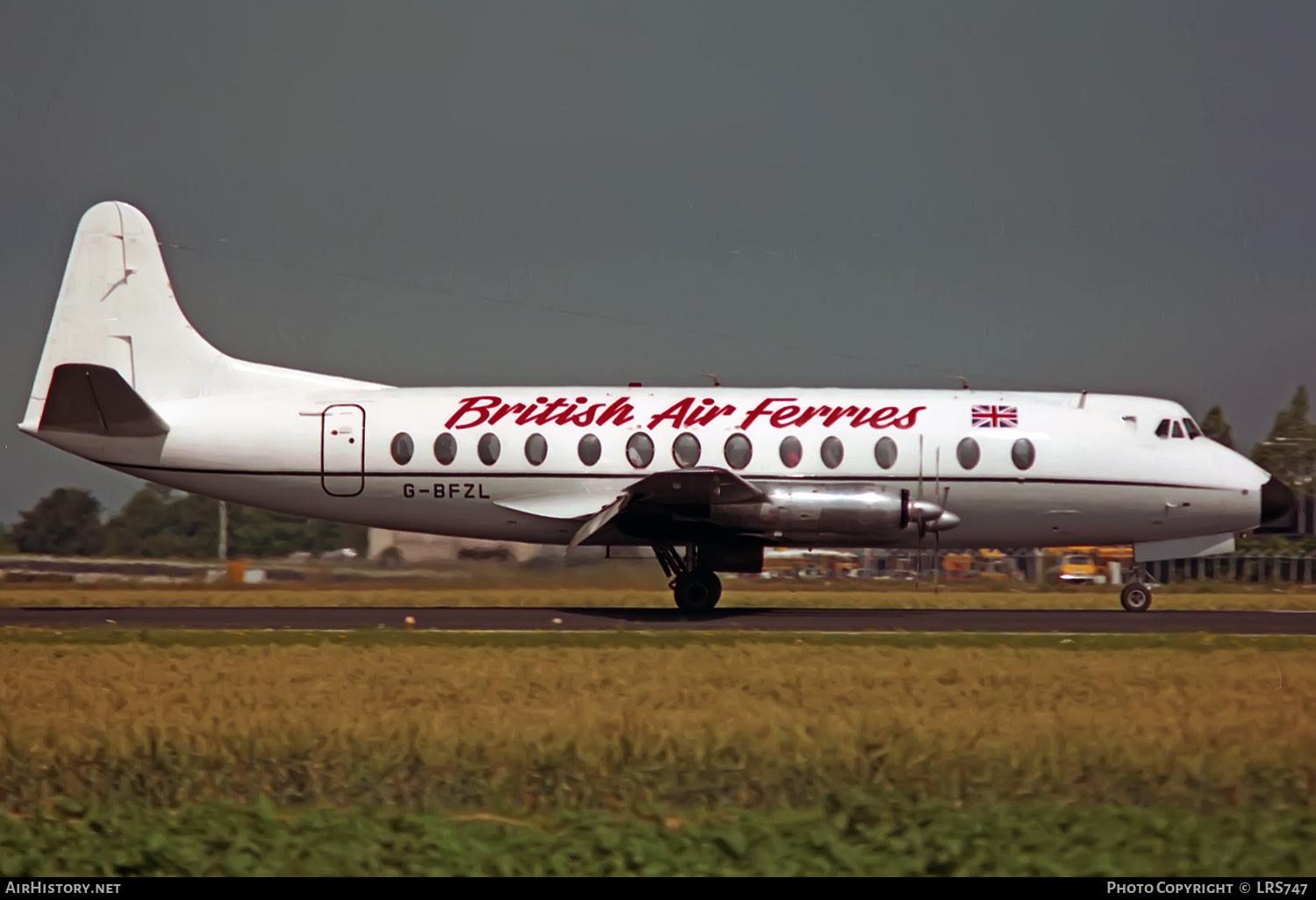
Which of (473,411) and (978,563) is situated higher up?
(473,411)

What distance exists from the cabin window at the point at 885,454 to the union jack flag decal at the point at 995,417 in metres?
1.66

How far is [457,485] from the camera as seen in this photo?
2445 cm

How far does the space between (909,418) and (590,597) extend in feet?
27.9

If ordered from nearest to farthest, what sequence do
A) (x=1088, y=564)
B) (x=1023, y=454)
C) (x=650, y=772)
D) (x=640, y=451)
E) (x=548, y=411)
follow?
1. (x=650, y=772)
2. (x=640, y=451)
3. (x=1023, y=454)
4. (x=548, y=411)
5. (x=1088, y=564)

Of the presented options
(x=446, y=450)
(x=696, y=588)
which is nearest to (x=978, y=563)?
(x=696, y=588)

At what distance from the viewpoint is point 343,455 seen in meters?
24.6

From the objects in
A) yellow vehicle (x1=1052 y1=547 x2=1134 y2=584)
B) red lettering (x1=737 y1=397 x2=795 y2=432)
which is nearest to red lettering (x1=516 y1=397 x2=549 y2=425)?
red lettering (x1=737 y1=397 x2=795 y2=432)

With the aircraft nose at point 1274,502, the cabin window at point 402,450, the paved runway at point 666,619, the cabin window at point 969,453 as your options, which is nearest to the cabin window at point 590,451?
the paved runway at point 666,619

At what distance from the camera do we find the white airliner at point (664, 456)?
2409 cm

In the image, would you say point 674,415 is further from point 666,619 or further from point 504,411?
point 666,619

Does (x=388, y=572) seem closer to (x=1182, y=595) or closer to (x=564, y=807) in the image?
(x=1182, y=595)

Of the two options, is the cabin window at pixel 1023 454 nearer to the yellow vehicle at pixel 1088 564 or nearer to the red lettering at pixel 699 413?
the red lettering at pixel 699 413

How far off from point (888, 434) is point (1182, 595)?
1349 cm

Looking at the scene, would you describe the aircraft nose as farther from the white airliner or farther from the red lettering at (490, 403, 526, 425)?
the red lettering at (490, 403, 526, 425)
